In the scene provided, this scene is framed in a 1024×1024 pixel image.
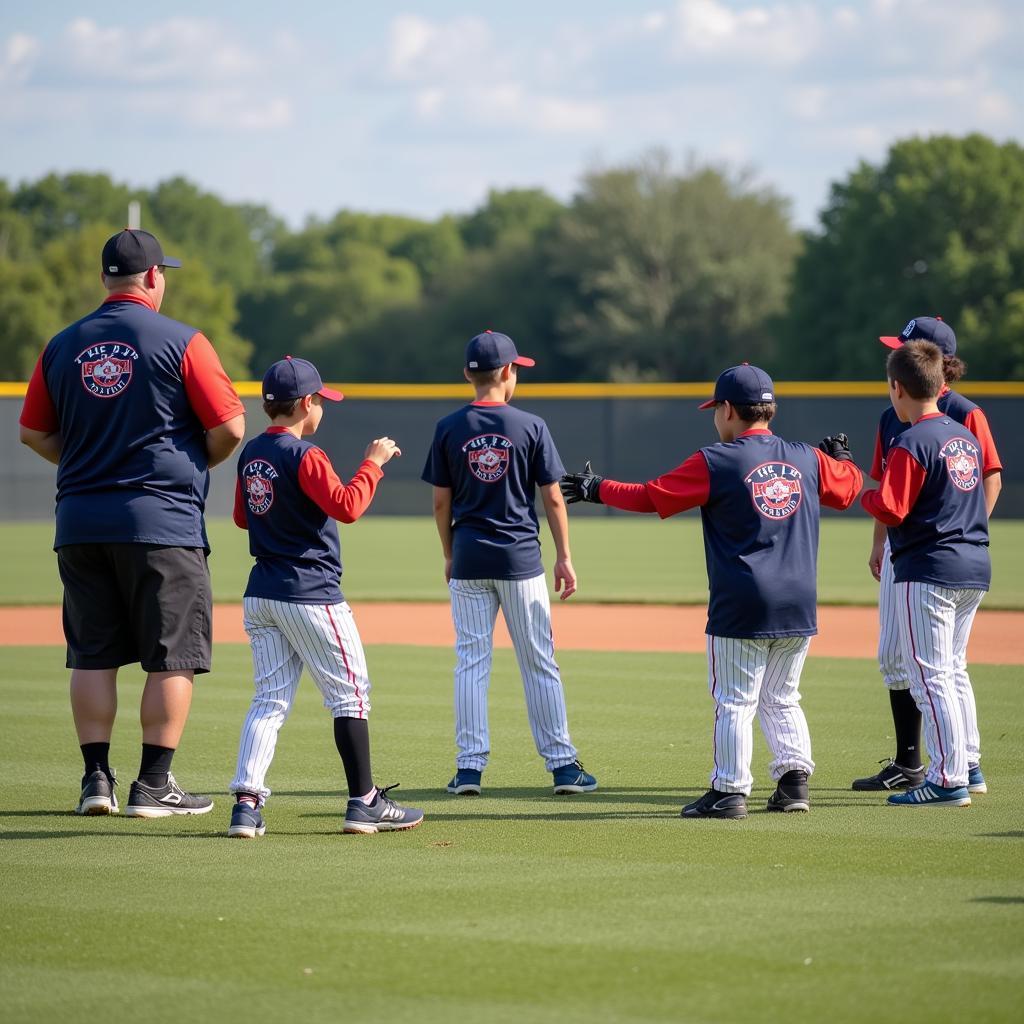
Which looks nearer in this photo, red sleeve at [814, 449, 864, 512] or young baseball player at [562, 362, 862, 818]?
young baseball player at [562, 362, 862, 818]

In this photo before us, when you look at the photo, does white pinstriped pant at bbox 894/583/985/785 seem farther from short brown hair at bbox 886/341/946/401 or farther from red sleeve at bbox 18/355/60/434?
red sleeve at bbox 18/355/60/434

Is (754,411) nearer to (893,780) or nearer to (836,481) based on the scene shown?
(836,481)

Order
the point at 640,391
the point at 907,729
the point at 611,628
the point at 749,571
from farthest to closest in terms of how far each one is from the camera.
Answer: the point at 640,391 < the point at 611,628 < the point at 907,729 < the point at 749,571

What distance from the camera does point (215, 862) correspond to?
4.95 meters

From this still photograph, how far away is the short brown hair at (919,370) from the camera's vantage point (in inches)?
232

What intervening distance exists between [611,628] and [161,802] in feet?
23.8

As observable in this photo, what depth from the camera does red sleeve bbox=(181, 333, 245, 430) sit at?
5535 millimetres

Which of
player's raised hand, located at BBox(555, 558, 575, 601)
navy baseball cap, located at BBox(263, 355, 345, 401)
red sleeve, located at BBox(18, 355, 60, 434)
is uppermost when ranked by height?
navy baseball cap, located at BBox(263, 355, 345, 401)

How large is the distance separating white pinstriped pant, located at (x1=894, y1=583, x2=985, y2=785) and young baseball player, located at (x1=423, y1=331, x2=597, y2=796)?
1325 mm

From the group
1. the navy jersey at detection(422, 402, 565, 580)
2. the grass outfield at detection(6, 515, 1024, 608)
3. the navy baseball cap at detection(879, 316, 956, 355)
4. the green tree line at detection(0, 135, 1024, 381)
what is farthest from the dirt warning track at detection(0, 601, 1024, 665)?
the green tree line at detection(0, 135, 1024, 381)

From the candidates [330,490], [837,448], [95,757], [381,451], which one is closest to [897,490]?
[837,448]

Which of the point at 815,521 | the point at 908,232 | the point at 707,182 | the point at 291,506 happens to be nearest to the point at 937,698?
the point at 815,521

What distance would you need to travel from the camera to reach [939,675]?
19.2ft

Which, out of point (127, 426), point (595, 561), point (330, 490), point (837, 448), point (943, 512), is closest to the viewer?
point (330, 490)
